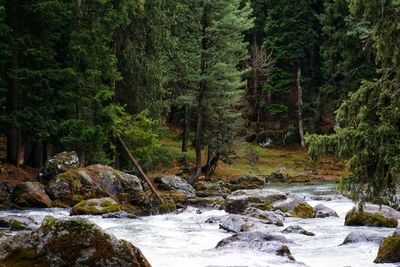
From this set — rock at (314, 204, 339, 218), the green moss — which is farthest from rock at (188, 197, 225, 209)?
rock at (314, 204, 339, 218)

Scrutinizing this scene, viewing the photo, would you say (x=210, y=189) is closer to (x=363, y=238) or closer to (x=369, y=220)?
(x=369, y=220)

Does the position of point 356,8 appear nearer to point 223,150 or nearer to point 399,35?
point 399,35

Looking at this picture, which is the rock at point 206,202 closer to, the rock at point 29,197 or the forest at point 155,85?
the forest at point 155,85

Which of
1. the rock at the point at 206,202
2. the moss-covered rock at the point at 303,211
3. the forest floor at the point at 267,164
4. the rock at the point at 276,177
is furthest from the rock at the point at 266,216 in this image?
the rock at the point at 276,177

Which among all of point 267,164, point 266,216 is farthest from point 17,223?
point 267,164

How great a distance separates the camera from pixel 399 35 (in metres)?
11.7

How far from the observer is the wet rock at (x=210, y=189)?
2719 centimetres

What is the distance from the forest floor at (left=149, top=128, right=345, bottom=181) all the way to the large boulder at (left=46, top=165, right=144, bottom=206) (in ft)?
39.2

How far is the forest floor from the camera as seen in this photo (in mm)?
36875

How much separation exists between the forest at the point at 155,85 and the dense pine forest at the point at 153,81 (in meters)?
0.05

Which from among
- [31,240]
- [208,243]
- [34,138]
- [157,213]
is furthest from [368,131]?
[34,138]

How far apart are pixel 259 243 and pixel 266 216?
19.4 ft

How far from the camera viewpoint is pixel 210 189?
95.6 feet

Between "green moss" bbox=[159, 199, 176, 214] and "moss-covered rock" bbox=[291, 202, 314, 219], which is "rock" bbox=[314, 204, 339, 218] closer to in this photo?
"moss-covered rock" bbox=[291, 202, 314, 219]
